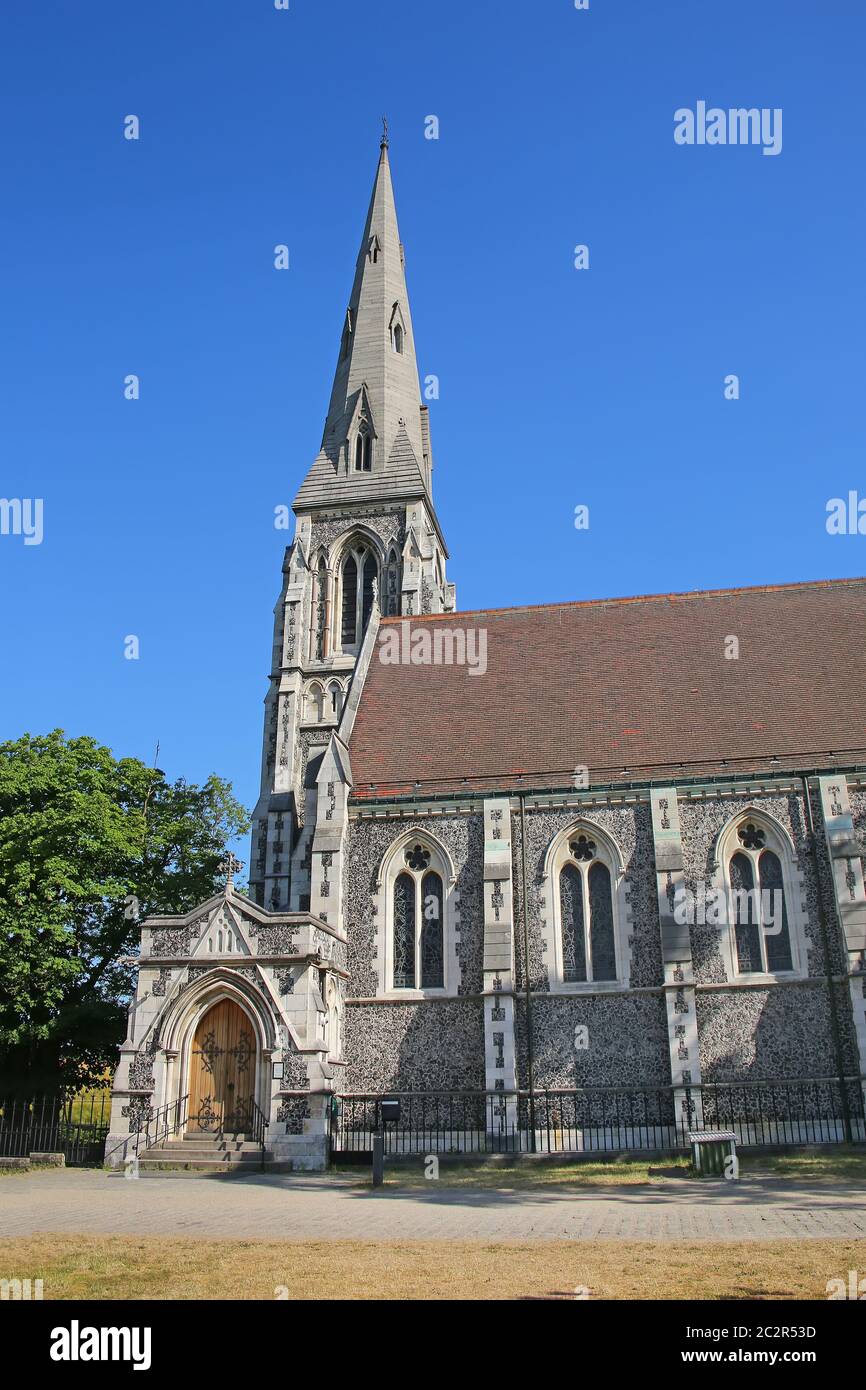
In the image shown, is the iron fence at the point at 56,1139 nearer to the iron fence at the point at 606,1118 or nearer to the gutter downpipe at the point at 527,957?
the iron fence at the point at 606,1118

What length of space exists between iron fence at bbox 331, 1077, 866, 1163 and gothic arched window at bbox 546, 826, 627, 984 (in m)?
2.31

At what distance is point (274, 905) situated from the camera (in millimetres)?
27906

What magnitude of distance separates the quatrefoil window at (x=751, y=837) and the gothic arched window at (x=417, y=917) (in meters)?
6.16

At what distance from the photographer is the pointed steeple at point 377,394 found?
119ft

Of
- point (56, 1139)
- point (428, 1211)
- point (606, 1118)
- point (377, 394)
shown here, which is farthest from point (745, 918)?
point (377, 394)

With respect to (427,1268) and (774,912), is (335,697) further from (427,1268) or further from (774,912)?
(427,1268)

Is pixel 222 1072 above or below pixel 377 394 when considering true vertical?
below

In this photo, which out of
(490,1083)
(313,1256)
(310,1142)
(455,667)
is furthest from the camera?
(455,667)

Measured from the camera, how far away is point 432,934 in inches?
875

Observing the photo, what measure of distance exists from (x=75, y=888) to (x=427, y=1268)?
19.4 metres
